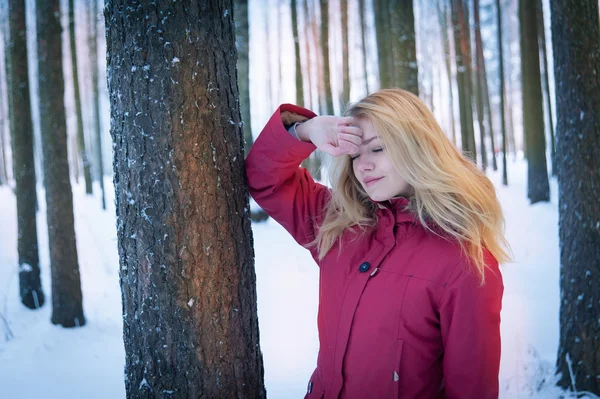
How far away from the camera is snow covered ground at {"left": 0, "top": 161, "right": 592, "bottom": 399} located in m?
4.14

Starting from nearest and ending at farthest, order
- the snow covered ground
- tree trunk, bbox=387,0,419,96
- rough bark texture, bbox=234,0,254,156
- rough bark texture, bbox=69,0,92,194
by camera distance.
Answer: the snow covered ground
tree trunk, bbox=387,0,419,96
rough bark texture, bbox=234,0,254,156
rough bark texture, bbox=69,0,92,194

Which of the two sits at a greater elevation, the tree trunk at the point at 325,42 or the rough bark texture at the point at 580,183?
the tree trunk at the point at 325,42

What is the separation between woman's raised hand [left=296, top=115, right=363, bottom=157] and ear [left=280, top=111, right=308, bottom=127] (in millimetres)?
103

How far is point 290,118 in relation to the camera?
2.00 meters

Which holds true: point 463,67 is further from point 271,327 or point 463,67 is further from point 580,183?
point 271,327

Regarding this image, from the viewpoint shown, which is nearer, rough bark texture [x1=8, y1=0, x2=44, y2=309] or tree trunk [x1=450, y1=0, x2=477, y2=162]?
rough bark texture [x1=8, y1=0, x2=44, y2=309]

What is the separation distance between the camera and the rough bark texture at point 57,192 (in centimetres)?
559

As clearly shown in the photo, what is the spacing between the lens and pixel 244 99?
856 centimetres

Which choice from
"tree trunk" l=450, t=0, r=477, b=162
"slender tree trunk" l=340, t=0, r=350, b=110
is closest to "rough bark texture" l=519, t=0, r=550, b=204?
"tree trunk" l=450, t=0, r=477, b=162

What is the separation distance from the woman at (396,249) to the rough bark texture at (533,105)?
32.4 ft

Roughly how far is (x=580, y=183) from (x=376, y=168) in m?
2.61

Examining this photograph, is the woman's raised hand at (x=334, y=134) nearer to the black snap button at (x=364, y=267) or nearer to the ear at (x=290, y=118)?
the ear at (x=290, y=118)

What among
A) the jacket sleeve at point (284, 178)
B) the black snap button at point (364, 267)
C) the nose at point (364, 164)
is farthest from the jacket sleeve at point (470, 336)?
the jacket sleeve at point (284, 178)

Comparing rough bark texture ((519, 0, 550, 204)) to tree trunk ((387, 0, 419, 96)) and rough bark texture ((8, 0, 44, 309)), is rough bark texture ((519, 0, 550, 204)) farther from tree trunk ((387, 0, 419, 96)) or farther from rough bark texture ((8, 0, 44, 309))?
rough bark texture ((8, 0, 44, 309))
